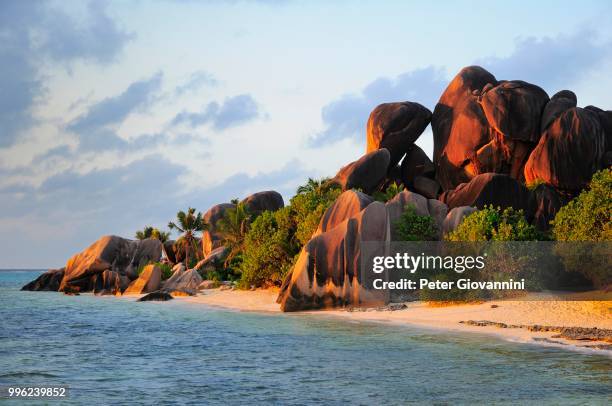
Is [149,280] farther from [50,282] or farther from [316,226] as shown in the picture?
[50,282]

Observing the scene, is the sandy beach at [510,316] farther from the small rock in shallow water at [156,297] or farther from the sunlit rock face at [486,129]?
the sunlit rock face at [486,129]

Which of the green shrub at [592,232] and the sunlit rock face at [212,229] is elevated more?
the sunlit rock face at [212,229]

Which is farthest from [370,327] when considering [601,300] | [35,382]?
[35,382]

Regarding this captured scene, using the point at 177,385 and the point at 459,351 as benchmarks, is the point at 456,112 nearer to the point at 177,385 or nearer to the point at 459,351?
the point at 459,351

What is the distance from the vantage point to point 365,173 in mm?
65312

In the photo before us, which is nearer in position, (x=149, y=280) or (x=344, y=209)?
(x=344, y=209)

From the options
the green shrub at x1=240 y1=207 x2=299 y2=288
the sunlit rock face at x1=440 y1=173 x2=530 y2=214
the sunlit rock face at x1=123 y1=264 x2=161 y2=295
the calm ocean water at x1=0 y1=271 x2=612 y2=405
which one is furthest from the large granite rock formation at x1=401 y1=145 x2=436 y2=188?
the calm ocean water at x1=0 y1=271 x2=612 y2=405

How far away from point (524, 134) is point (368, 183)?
17058 millimetres

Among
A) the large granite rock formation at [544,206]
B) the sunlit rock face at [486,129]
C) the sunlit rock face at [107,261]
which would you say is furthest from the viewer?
the sunlit rock face at [107,261]

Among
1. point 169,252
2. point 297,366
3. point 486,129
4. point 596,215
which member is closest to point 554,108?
point 486,129

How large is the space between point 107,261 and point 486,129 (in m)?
42.2

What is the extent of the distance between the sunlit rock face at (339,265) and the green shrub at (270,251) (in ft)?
31.4

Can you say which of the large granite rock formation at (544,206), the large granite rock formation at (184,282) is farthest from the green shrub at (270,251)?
the large granite rock formation at (544,206)

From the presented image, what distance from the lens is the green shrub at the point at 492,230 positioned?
36.2 m
